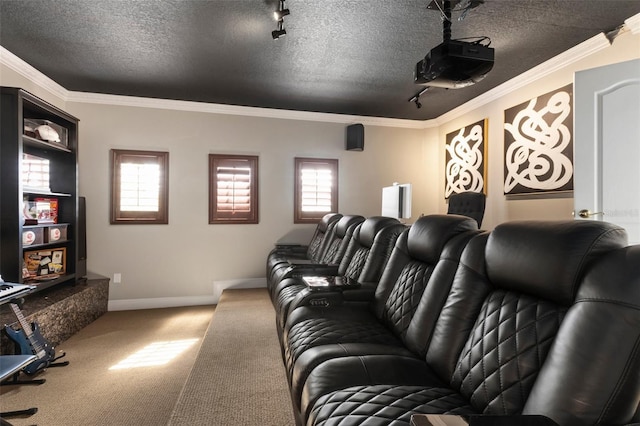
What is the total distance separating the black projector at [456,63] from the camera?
2152 mm

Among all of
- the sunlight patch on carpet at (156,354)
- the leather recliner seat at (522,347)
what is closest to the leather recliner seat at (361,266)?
the leather recliner seat at (522,347)

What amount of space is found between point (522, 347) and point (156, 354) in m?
2.87

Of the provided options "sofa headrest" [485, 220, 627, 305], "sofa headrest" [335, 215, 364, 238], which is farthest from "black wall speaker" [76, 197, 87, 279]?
"sofa headrest" [485, 220, 627, 305]

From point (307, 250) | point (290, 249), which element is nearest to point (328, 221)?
point (307, 250)

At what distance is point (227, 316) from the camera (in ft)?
10.00

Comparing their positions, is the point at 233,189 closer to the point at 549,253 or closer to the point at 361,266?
the point at 361,266

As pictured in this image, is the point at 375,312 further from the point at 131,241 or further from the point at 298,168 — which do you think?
the point at 131,241

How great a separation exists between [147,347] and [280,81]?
3.10 meters

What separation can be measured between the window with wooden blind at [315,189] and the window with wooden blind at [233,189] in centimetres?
62

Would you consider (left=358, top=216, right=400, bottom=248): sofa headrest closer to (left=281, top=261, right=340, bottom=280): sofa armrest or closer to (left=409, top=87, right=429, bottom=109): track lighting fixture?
(left=281, top=261, right=340, bottom=280): sofa armrest

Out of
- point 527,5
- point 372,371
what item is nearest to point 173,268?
point 372,371

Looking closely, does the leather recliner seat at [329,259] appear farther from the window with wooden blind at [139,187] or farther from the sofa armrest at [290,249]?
the window with wooden blind at [139,187]

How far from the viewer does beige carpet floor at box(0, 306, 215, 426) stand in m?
1.91

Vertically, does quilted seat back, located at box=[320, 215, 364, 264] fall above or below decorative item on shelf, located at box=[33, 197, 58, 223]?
below
